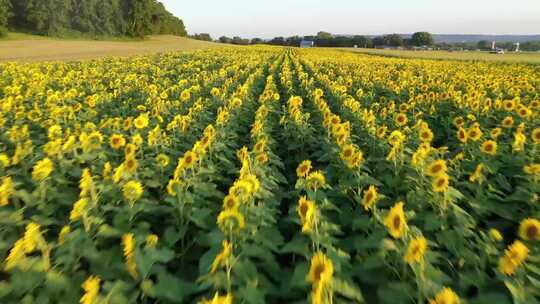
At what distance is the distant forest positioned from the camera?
179 ft

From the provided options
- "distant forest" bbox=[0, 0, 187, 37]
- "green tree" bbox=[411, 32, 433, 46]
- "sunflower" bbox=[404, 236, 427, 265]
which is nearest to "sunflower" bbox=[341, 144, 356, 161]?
"sunflower" bbox=[404, 236, 427, 265]

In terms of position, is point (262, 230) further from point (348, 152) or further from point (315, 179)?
point (348, 152)

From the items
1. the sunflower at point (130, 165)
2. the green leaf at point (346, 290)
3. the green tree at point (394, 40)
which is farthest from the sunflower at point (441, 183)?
the green tree at point (394, 40)

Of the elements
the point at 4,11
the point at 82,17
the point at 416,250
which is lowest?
the point at 416,250

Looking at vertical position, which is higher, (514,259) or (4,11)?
(4,11)

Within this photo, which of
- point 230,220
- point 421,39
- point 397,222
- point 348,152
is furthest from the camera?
point 421,39

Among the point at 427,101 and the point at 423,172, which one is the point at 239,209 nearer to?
the point at 423,172

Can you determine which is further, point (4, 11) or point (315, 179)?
point (4, 11)

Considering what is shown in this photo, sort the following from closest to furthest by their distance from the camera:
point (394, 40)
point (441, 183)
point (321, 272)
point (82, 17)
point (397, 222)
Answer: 1. point (321, 272)
2. point (397, 222)
3. point (441, 183)
4. point (82, 17)
5. point (394, 40)

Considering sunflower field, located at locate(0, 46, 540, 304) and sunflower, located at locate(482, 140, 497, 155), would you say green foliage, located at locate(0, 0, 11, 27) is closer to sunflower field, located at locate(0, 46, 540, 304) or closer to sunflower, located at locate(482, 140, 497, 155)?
sunflower field, located at locate(0, 46, 540, 304)

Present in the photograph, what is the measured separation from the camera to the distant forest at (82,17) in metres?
54.5

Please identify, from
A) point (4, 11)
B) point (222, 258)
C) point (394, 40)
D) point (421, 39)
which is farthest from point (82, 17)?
point (421, 39)

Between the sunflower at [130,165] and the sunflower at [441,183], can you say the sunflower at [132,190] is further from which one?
the sunflower at [441,183]

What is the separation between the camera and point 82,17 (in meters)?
63.0
